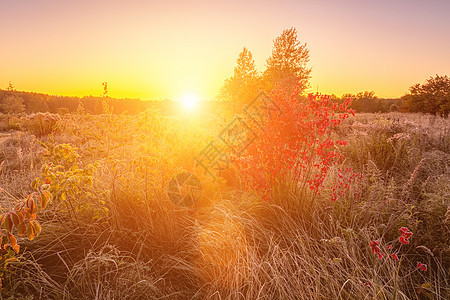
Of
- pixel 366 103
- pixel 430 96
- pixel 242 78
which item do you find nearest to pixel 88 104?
pixel 242 78

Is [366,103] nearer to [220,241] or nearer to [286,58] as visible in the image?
[286,58]

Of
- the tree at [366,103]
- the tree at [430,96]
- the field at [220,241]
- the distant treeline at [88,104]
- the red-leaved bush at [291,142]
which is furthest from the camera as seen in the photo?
the tree at [366,103]

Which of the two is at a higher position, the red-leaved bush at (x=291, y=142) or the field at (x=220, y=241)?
the red-leaved bush at (x=291, y=142)

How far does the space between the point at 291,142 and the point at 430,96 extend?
2262 cm

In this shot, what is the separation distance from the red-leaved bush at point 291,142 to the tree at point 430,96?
Result: 2052 cm

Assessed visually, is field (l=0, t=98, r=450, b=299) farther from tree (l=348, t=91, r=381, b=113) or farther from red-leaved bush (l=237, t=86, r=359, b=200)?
tree (l=348, t=91, r=381, b=113)

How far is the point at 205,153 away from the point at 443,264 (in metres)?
3.35

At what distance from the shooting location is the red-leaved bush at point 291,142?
2498 mm

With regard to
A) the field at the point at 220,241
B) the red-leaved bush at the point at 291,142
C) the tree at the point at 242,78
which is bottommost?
the field at the point at 220,241

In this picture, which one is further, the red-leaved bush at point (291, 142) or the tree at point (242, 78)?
the tree at point (242, 78)

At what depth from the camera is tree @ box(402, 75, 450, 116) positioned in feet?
57.8

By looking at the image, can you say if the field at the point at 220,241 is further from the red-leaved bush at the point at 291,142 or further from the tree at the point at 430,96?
the tree at the point at 430,96

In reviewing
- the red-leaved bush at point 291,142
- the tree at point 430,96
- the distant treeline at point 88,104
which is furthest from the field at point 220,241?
the tree at point 430,96

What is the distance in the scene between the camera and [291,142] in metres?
2.77
